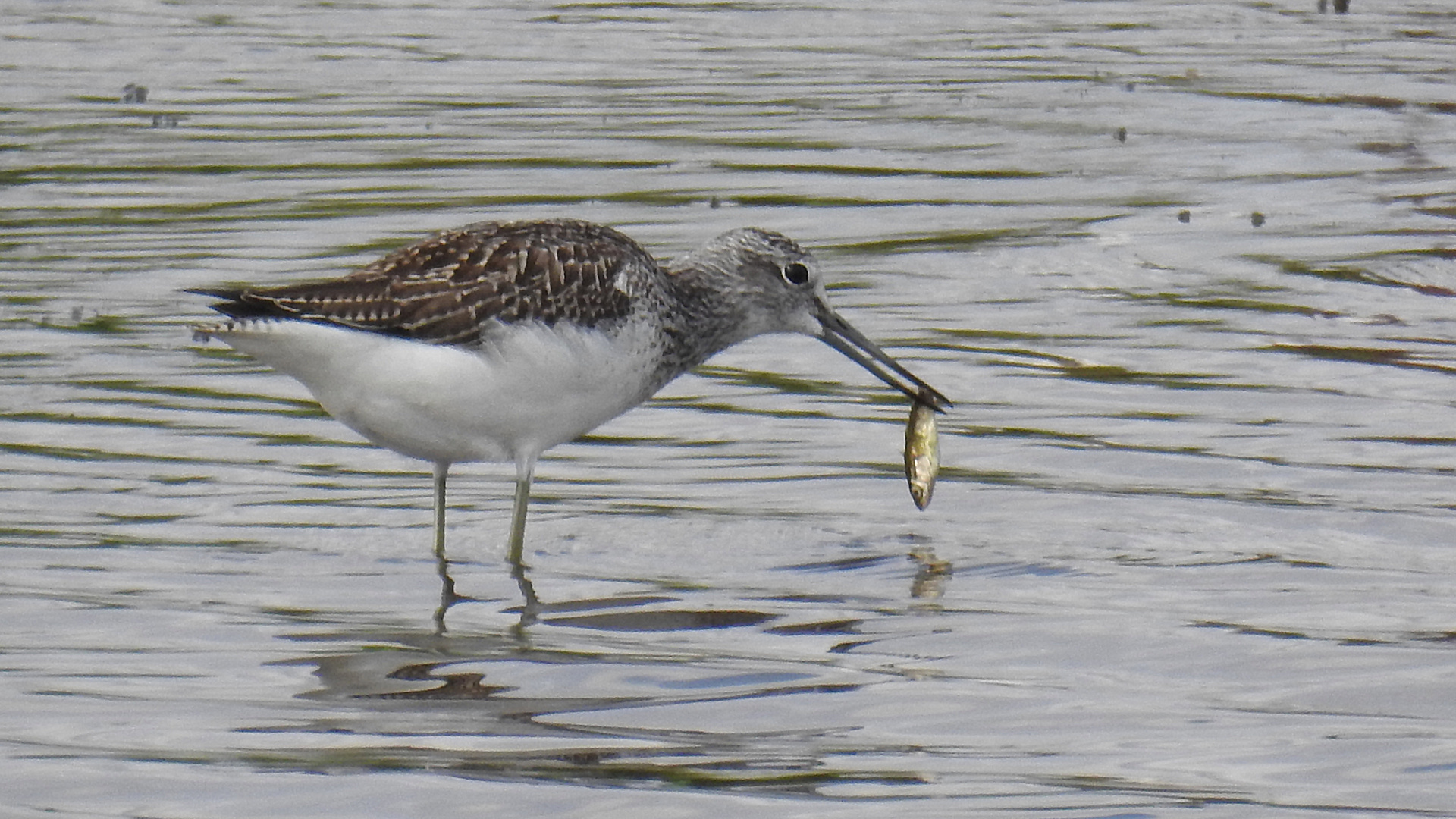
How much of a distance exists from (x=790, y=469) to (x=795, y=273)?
75 cm

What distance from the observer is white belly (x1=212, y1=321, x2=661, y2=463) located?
7.91 metres

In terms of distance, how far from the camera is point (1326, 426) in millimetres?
9711

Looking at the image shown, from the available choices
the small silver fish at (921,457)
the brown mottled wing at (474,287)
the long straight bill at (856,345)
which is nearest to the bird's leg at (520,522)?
the brown mottled wing at (474,287)

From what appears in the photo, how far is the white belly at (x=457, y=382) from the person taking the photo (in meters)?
7.91

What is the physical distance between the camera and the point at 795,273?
31.3ft

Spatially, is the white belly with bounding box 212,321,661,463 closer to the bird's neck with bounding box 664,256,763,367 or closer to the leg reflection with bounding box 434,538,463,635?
the leg reflection with bounding box 434,538,463,635

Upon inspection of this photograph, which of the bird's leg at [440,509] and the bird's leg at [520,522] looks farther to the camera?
the bird's leg at [440,509]

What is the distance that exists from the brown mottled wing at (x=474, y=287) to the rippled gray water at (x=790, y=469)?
779mm

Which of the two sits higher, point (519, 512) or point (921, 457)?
point (921, 457)

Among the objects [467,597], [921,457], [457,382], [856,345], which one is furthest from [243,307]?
[856,345]

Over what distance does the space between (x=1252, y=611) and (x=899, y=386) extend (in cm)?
229

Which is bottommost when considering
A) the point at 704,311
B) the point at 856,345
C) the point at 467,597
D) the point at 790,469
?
the point at 467,597

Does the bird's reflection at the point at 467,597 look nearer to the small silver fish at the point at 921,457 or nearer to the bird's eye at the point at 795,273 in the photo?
the small silver fish at the point at 921,457

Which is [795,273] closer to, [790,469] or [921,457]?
[790,469]
